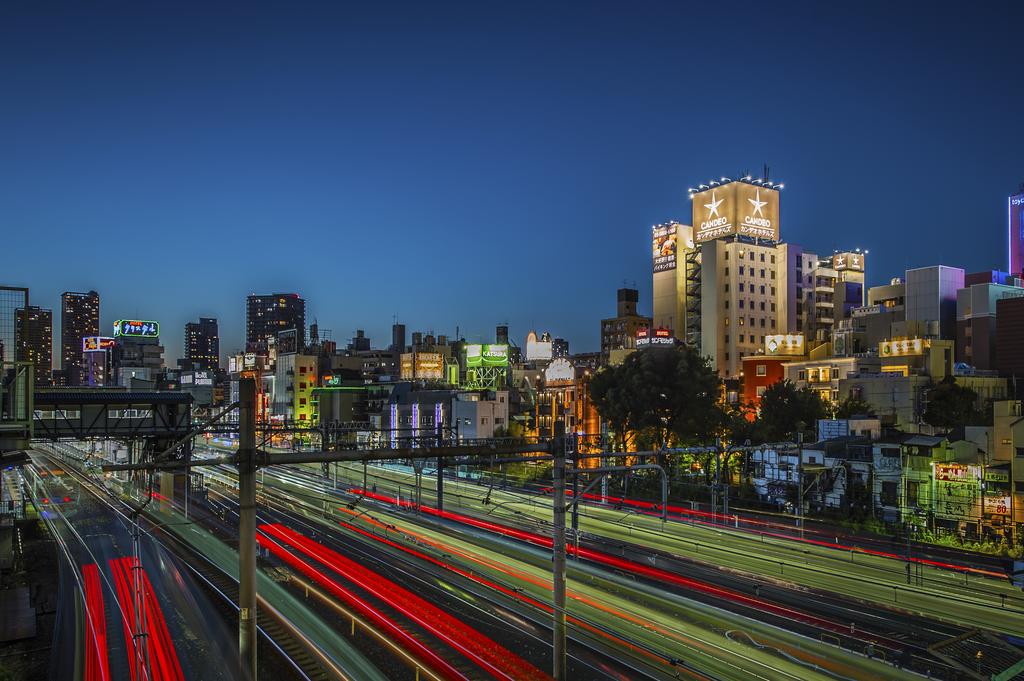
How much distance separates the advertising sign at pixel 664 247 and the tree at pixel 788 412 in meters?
49.2

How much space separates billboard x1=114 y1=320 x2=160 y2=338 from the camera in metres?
141

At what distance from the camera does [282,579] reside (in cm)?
2427

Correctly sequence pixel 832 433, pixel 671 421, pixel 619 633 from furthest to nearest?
pixel 671 421, pixel 832 433, pixel 619 633

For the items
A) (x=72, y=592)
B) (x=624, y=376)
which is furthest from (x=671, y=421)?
(x=72, y=592)

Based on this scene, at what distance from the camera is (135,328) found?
14238 cm

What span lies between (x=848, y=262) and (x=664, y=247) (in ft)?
81.1

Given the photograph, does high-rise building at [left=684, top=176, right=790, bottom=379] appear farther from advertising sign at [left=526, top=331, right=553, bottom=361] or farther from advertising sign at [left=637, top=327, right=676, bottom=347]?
advertising sign at [left=526, top=331, right=553, bottom=361]

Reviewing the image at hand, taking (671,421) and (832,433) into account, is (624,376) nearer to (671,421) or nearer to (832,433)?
(671,421)

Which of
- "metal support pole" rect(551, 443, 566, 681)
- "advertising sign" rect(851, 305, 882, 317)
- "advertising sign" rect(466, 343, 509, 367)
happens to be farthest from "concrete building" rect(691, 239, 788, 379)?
"metal support pole" rect(551, 443, 566, 681)

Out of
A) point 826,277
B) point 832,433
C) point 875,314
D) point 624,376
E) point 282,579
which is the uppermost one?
point 826,277

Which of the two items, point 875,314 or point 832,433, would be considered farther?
point 875,314

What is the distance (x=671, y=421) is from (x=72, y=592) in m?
35.3

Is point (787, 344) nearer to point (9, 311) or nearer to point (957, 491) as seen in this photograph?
point (957, 491)

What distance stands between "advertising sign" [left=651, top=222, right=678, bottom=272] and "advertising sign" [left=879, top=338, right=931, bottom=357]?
37.6 meters
